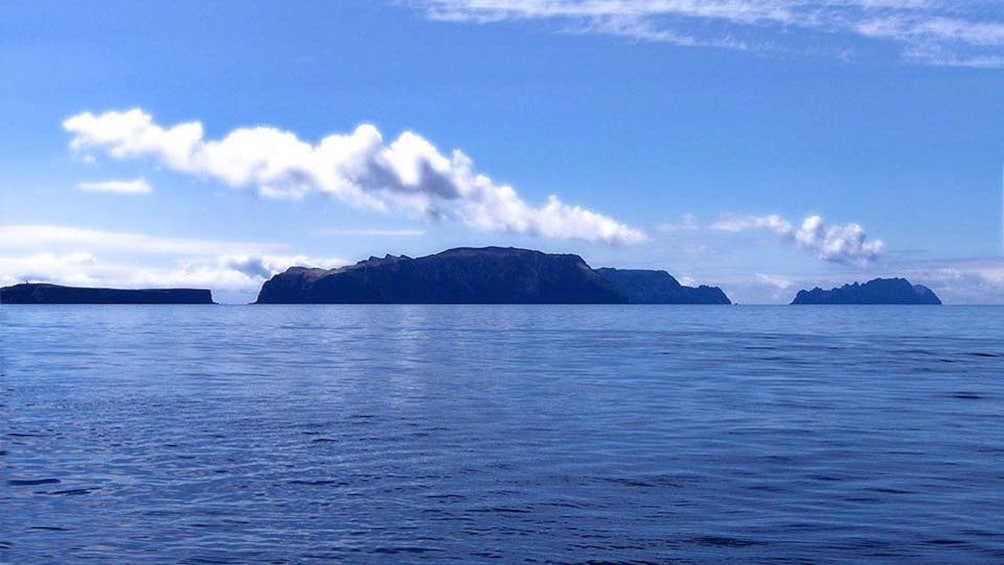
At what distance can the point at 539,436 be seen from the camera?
99.0 feet

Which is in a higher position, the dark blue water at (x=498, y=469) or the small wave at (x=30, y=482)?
the dark blue water at (x=498, y=469)

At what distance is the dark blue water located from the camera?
1747 cm

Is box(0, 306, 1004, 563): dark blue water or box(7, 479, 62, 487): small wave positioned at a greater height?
box(0, 306, 1004, 563): dark blue water

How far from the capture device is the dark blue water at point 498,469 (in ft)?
57.3

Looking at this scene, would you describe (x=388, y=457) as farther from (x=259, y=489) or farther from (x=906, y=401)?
(x=906, y=401)

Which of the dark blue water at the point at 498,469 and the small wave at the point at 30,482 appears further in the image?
the small wave at the point at 30,482

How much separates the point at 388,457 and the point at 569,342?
7422cm

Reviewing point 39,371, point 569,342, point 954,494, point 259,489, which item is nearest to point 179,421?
point 259,489

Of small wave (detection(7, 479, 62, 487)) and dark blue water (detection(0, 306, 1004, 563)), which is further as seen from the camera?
small wave (detection(7, 479, 62, 487))

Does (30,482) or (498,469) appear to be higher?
(498,469)

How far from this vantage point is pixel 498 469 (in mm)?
24484

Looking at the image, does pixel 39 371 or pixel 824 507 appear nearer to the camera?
pixel 824 507

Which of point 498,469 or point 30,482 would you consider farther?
point 498,469

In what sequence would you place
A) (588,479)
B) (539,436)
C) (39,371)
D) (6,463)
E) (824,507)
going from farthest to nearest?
1. (39,371)
2. (539,436)
3. (6,463)
4. (588,479)
5. (824,507)
